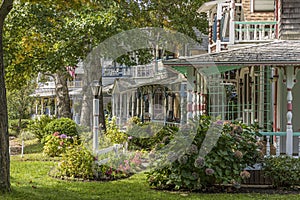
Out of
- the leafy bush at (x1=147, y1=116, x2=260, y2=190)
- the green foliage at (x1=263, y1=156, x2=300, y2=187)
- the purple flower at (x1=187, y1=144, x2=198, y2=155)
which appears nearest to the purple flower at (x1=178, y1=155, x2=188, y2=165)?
the leafy bush at (x1=147, y1=116, x2=260, y2=190)

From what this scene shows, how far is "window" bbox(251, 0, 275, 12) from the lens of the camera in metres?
19.0

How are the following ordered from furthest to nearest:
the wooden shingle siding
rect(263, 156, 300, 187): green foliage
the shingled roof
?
the wooden shingle siding, the shingled roof, rect(263, 156, 300, 187): green foliage

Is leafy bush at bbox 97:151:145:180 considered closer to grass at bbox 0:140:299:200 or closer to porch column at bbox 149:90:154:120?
grass at bbox 0:140:299:200

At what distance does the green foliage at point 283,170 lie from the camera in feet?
40.2

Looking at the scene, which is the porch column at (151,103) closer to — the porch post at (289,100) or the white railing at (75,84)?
the white railing at (75,84)

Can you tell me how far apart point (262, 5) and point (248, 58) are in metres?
6.08

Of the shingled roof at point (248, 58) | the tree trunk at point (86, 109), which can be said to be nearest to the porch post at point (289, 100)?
the shingled roof at point (248, 58)

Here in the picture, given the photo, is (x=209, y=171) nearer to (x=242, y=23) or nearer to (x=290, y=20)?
(x=242, y=23)

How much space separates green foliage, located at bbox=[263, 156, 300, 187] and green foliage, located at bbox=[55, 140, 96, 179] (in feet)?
15.0

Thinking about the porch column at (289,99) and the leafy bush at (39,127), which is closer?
the porch column at (289,99)

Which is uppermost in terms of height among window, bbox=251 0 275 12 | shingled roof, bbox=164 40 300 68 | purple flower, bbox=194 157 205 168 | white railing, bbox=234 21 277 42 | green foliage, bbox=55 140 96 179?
window, bbox=251 0 275 12

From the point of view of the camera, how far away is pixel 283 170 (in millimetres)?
12273

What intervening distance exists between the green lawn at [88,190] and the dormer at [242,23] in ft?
19.9

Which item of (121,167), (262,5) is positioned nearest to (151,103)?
(262,5)
